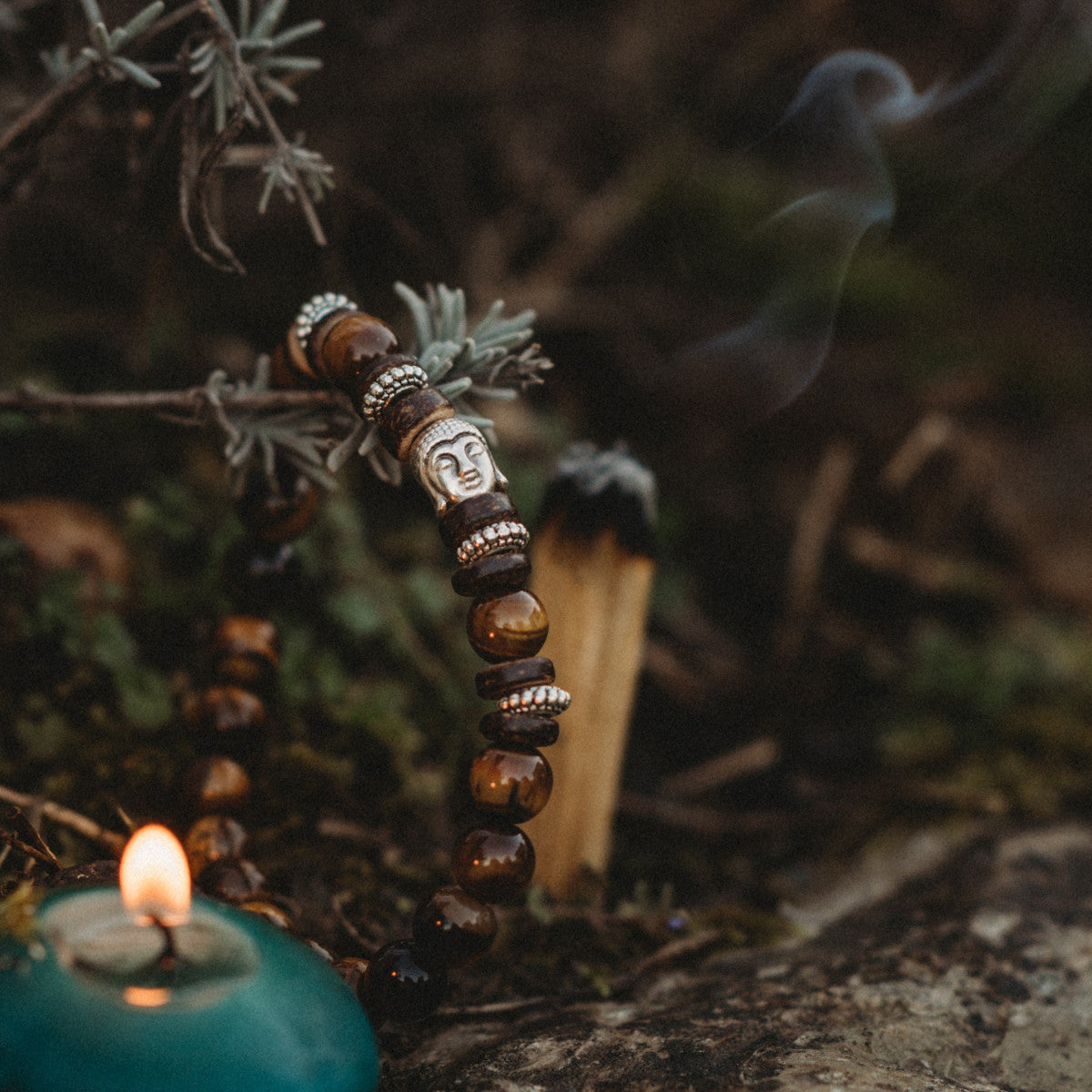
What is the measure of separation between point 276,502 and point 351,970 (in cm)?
83

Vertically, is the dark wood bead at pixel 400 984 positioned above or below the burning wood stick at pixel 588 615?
below

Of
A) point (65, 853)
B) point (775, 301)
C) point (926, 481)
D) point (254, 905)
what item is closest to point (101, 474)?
point (65, 853)

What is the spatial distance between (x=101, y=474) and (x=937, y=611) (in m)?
2.67

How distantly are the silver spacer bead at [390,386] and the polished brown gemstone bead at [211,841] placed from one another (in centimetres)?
76

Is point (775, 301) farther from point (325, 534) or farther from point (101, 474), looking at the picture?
point (101, 474)

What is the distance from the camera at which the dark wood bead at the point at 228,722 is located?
67.1 inches

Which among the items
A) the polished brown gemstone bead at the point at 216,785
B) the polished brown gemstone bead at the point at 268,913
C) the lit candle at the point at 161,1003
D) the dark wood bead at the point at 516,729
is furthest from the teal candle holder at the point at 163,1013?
the polished brown gemstone bead at the point at 216,785

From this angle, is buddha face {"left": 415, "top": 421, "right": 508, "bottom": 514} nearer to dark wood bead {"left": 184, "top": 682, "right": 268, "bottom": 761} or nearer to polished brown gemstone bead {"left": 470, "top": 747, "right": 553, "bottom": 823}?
polished brown gemstone bead {"left": 470, "top": 747, "right": 553, "bottom": 823}

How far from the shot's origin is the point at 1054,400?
13.3ft

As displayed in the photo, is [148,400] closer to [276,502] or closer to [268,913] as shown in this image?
[276,502]

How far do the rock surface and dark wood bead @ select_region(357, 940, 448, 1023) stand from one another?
78 millimetres

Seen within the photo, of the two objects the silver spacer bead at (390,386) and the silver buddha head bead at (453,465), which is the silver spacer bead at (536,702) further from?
the silver spacer bead at (390,386)

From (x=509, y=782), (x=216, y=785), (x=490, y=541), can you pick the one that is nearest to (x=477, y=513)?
(x=490, y=541)

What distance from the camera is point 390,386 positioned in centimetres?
142
